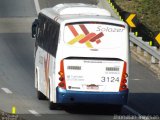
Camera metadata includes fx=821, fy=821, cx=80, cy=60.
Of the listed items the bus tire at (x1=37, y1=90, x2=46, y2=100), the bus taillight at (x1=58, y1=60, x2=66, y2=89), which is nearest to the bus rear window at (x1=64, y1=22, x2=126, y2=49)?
the bus taillight at (x1=58, y1=60, x2=66, y2=89)

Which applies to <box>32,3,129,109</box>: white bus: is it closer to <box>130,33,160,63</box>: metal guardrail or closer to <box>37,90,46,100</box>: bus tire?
<box>37,90,46,100</box>: bus tire

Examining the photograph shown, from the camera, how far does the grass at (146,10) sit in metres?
47.8

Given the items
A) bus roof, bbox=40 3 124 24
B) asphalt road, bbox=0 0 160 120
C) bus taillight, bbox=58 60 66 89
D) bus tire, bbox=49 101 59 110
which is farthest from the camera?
bus tire, bbox=49 101 59 110

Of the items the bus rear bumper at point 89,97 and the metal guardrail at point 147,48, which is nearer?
the bus rear bumper at point 89,97

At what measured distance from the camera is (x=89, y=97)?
918 inches

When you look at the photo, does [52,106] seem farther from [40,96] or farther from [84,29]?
[84,29]

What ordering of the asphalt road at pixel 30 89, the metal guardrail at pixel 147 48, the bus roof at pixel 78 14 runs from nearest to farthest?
the bus roof at pixel 78 14 → the asphalt road at pixel 30 89 → the metal guardrail at pixel 147 48

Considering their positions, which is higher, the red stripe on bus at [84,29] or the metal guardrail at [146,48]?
the red stripe on bus at [84,29]

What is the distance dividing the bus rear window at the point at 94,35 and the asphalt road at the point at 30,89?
6.83ft

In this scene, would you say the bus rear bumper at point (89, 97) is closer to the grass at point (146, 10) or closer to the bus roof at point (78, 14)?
the bus roof at point (78, 14)

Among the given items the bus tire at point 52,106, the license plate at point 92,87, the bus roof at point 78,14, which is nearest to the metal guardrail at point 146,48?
the bus roof at point 78,14

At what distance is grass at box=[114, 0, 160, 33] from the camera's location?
47.8 metres

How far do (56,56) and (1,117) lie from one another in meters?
4.45

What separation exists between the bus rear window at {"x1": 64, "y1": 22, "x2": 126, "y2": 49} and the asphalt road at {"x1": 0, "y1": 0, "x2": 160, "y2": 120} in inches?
82.0
